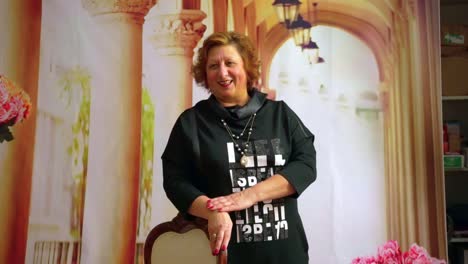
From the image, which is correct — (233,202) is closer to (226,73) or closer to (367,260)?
(226,73)

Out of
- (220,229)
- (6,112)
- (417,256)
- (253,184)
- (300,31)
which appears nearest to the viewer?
(220,229)

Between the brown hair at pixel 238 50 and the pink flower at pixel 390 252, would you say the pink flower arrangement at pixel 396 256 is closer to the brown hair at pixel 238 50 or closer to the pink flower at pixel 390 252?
the pink flower at pixel 390 252

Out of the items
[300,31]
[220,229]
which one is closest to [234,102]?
[220,229]

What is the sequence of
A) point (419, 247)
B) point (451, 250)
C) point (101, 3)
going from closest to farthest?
1. point (419, 247)
2. point (101, 3)
3. point (451, 250)

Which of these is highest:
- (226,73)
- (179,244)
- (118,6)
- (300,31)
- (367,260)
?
(118,6)

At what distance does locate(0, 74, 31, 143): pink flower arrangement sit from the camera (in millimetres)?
1895

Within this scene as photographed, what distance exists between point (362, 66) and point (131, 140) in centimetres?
98

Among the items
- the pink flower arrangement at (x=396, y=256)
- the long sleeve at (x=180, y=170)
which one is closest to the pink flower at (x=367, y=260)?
the pink flower arrangement at (x=396, y=256)

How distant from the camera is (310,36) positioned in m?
1.80

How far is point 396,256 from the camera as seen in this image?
5.58ft

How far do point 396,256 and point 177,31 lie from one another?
4.05 ft

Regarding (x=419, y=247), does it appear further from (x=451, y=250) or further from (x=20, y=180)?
(x=20, y=180)

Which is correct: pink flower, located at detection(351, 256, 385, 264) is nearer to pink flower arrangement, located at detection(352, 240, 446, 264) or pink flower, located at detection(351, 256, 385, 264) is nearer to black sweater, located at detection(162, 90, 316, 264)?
pink flower arrangement, located at detection(352, 240, 446, 264)

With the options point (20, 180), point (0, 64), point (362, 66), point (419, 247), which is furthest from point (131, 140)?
point (419, 247)
